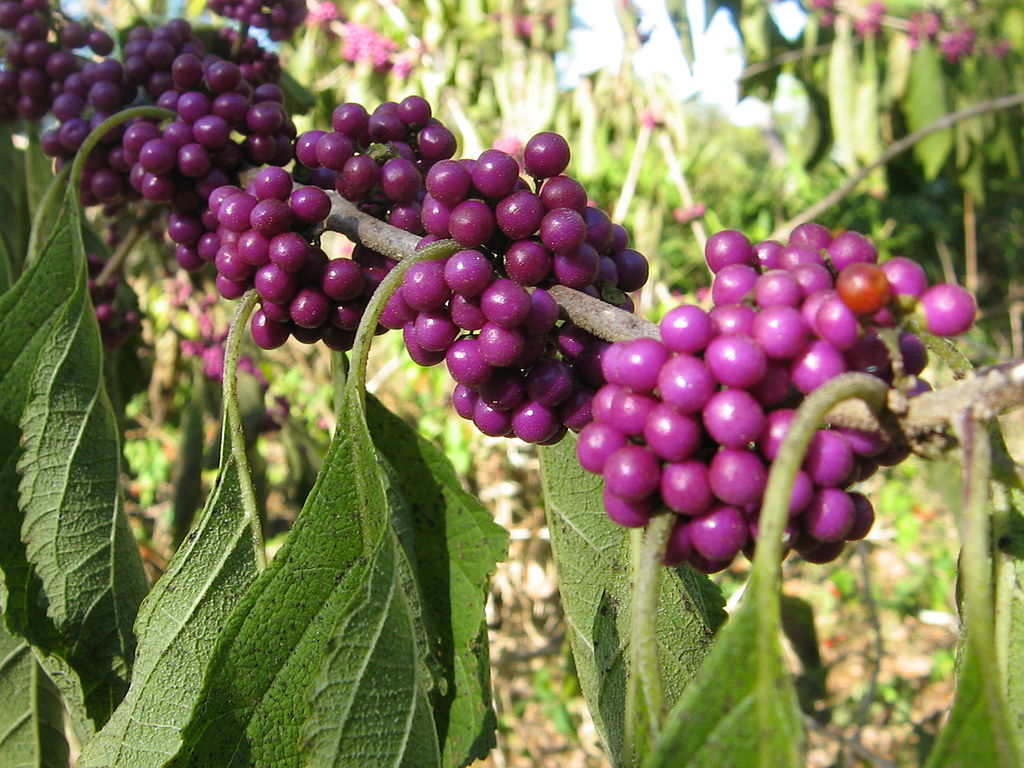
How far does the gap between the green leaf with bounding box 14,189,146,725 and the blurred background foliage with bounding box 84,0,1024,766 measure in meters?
1.05

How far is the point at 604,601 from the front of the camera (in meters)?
0.99

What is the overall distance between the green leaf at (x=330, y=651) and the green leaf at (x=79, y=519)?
1.02 ft

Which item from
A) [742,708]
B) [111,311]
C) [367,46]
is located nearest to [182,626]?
[742,708]

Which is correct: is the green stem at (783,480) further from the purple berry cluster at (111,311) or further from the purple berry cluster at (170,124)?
the purple berry cluster at (111,311)

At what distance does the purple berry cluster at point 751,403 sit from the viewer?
25.7 inches

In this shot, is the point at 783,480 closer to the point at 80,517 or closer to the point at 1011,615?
the point at 1011,615

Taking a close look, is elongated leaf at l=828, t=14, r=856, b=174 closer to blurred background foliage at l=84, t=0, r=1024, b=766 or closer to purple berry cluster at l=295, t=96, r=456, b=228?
blurred background foliage at l=84, t=0, r=1024, b=766

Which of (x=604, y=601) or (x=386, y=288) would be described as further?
(x=604, y=601)

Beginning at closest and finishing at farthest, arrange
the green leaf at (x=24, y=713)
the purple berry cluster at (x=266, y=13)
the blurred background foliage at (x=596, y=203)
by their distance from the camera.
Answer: the green leaf at (x=24, y=713) < the purple berry cluster at (x=266, y=13) < the blurred background foliage at (x=596, y=203)

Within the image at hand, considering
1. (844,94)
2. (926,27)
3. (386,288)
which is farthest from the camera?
(926,27)

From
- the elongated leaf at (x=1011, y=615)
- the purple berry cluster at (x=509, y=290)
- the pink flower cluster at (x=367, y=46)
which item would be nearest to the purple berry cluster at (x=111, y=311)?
the purple berry cluster at (x=509, y=290)

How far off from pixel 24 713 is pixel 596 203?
289 centimetres

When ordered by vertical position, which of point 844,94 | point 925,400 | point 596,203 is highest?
point 925,400

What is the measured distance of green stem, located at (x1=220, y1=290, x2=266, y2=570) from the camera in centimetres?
100
